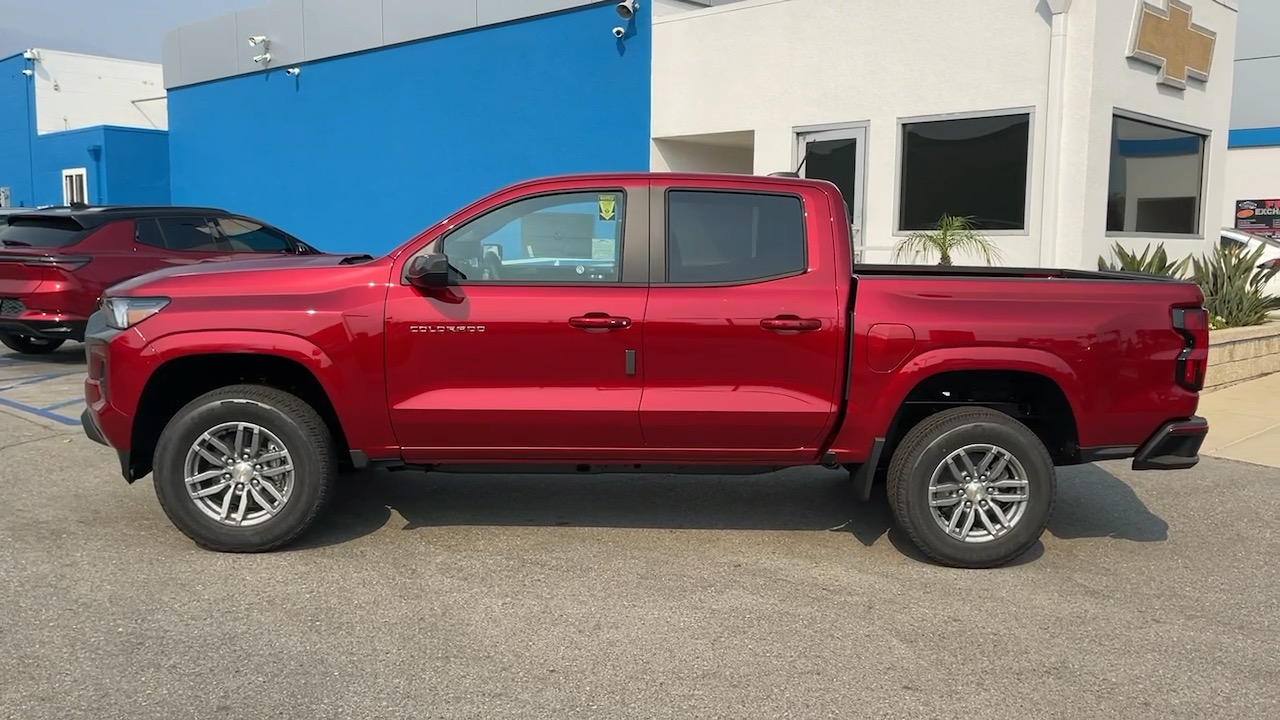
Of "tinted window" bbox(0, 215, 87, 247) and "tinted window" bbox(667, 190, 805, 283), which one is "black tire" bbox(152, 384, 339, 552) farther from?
"tinted window" bbox(0, 215, 87, 247)

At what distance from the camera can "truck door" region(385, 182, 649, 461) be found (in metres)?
4.82

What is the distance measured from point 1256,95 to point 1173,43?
15.6m

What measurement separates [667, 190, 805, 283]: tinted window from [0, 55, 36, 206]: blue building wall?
29.9m

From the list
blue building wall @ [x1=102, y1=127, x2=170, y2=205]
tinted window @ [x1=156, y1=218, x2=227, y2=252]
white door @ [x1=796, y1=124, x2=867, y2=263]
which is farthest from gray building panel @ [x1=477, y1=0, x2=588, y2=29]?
blue building wall @ [x1=102, y1=127, x2=170, y2=205]

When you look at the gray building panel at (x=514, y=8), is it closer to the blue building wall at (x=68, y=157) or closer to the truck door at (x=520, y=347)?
the truck door at (x=520, y=347)

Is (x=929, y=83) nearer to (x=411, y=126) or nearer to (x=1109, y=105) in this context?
(x=1109, y=105)

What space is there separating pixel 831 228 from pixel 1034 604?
6.48 feet

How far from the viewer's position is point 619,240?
5.02 m

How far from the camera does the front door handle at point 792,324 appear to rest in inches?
190

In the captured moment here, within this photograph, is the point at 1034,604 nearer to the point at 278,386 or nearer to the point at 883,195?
the point at 278,386

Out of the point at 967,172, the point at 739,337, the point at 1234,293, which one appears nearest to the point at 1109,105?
the point at 967,172

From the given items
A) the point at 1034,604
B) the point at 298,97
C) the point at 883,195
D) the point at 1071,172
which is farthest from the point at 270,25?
the point at 1034,604

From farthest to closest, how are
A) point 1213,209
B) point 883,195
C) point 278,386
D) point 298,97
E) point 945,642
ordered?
point 298,97 < point 1213,209 < point 883,195 < point 278,386 < point 945,642

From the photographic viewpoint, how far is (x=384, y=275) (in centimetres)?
488
